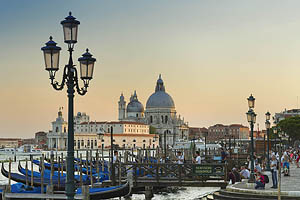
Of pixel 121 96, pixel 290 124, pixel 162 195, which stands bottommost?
pixel 162 195

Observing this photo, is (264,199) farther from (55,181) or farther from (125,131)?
(125,131)

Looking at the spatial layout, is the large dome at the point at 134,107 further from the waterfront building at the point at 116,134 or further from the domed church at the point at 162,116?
the waterfront building at the point at 116,134

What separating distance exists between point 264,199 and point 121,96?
15394cm

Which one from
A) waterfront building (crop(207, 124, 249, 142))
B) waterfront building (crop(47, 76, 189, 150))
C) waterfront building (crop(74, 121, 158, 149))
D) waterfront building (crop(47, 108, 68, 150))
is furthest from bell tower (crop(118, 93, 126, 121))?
waterfront building (crop(207, 124, 249, 142))

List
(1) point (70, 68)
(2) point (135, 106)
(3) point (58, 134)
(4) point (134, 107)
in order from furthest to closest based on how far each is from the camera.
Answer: (2) point (135, 106)
(4) point (134, 107)
(3) point (58, 134)
(1) point (70, 68)

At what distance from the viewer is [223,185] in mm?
18109

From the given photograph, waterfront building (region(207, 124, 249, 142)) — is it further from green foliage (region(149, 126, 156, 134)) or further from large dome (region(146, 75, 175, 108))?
large dome (region(146, 75, 175, 108))

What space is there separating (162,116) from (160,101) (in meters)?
4.13

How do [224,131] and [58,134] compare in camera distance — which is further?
[224,131]

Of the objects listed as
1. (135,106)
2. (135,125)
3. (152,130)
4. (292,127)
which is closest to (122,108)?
(135,106)

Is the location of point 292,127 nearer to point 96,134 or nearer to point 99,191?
point 99,191

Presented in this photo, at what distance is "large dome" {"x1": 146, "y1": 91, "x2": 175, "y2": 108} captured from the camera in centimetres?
15375

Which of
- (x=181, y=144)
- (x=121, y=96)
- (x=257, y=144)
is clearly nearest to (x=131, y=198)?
(x=257, y=144)

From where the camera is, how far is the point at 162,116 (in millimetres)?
154750
